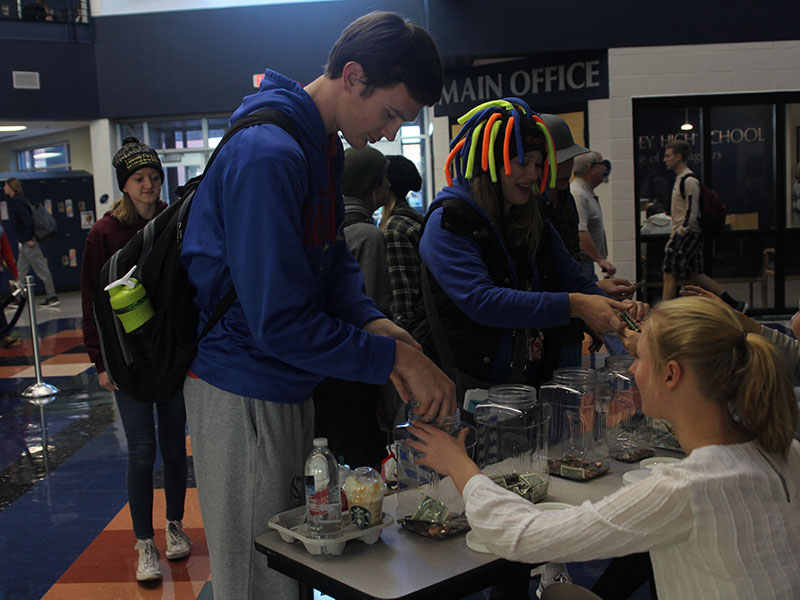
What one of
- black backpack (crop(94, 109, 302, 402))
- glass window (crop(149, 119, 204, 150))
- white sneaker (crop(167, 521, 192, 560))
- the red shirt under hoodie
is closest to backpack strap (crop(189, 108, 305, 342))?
black backpack (crop(94, 109, 302, 402))

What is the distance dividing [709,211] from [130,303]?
24.6ft

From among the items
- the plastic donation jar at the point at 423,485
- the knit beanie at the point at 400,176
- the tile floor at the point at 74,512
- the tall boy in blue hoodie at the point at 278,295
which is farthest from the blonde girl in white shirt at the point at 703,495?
the knit beanie at the point at 400,176

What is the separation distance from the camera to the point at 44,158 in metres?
17.7

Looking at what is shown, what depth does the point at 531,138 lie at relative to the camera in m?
2.61

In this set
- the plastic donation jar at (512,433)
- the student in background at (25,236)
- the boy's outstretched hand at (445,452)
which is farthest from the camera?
the student in background at (25,236)

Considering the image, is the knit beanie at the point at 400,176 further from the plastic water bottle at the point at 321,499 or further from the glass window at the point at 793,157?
the glass window at the point at 793,157

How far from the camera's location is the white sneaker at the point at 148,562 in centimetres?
337

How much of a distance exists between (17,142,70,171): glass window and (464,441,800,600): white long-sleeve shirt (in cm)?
1731

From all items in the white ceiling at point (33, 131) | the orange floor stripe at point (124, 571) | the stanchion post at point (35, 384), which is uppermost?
the white ceiling at point (33, 131)

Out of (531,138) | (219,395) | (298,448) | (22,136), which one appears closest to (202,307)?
Answer: (219,395)

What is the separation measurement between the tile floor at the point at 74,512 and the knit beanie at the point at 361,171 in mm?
1808

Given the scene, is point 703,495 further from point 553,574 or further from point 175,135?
point 175,135

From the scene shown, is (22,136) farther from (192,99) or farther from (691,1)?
(691,1)

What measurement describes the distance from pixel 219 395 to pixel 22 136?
18401 mm
